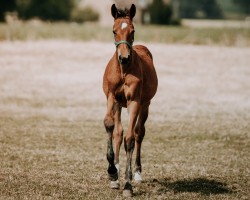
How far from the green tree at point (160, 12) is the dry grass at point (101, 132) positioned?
5271 centimetres

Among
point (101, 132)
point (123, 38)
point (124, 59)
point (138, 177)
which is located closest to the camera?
point (124, 59)

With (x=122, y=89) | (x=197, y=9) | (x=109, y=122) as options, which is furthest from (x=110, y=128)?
(x=197, y=9)

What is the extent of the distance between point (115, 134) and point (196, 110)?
10.8 metres

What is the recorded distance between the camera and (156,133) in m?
15.4

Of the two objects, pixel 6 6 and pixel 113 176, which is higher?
pixel 113 176

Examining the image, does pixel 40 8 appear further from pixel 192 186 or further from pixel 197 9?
pixel 192 186

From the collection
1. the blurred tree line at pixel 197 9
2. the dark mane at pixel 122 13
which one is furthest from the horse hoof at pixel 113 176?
the blurred tree line at pixel 197 9

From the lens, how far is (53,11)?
96125 millimetres

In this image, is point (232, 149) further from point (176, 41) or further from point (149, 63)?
point (176, 41)

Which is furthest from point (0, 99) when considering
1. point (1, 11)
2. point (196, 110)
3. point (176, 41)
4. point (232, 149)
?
point (1, 11)

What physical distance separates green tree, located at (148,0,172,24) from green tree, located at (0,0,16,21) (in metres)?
19.6

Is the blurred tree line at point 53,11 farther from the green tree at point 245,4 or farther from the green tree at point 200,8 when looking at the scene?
the green tree at point 245,4

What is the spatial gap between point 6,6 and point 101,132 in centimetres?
7211

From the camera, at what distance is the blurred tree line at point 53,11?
9431cm
